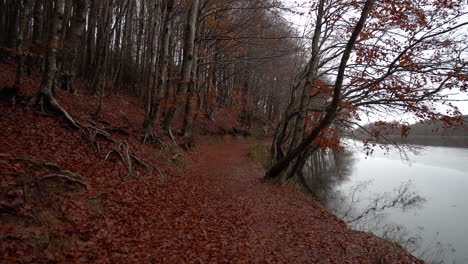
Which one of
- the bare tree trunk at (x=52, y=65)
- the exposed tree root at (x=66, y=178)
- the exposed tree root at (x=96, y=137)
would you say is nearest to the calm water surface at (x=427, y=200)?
the exposed tree root at (x=96, y=137)

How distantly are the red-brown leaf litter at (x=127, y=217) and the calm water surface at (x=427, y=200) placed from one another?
181 inches

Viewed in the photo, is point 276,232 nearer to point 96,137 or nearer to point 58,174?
point 58,174

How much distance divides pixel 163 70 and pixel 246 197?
6470 millimetres

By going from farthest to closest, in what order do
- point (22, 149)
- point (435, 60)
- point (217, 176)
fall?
1. point (217, 176)
2. point (435, 60)
3. point (22, 149)

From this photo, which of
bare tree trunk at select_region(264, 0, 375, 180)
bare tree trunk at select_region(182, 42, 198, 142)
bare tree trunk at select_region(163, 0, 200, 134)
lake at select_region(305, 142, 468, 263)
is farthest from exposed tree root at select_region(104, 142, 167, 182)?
lake at select_region(305, 142, 468, 263)

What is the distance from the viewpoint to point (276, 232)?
5.64 meters

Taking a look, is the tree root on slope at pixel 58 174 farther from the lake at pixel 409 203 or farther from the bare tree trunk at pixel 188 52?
the lake at pixel 409 203

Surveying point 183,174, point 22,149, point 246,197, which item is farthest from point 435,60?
point 22,149

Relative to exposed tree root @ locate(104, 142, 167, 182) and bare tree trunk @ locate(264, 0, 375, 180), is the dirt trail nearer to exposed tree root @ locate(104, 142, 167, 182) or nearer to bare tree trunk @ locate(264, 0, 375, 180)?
bare tree trunk @ locate(264, 0, 375, 180)

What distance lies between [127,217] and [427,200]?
1650cm

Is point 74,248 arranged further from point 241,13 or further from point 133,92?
point 133,92

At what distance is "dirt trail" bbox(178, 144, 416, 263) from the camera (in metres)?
4.67

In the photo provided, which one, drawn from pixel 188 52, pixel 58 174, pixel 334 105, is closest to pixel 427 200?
pixel 334 105

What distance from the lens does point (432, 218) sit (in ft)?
37.0
